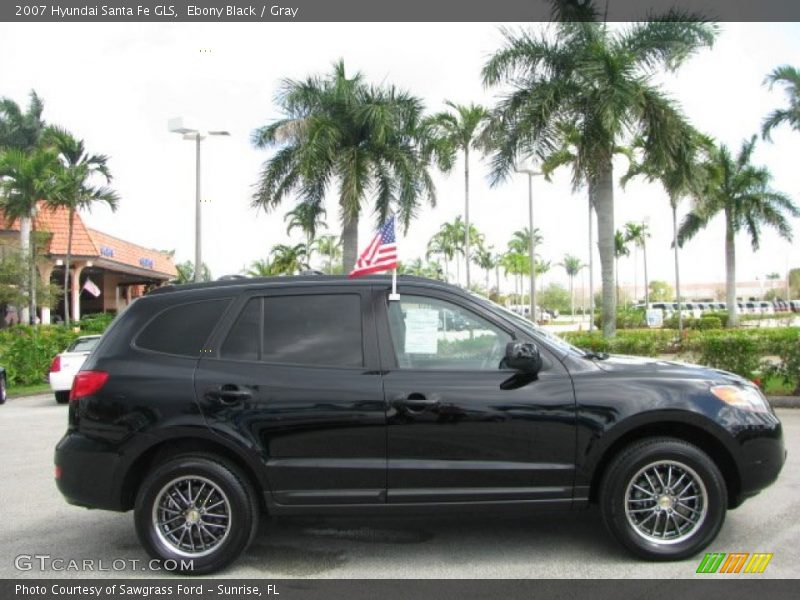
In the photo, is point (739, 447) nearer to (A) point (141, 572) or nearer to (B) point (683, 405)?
(B) point (683, 405)

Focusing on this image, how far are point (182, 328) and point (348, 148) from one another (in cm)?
1772

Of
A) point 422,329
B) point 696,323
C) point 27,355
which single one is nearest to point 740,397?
Answer: point 422,329

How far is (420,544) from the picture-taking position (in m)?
5.00

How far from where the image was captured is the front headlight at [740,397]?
4.55 meters

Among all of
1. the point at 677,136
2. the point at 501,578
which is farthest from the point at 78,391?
the point at 677,136

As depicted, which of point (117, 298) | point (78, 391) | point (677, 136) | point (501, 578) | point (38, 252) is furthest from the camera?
point (117, 298)

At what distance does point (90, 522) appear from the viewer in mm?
5715

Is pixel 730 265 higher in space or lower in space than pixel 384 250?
higher

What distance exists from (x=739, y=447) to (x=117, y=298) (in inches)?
2018

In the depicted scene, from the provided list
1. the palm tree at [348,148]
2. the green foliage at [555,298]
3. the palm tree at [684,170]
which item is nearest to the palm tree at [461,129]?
the palm tree at [348,148]

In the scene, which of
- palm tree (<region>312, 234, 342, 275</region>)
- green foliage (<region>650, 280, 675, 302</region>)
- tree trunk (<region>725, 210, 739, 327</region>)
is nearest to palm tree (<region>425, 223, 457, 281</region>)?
palm tree (<region>312, 234, 342, 275</region>)

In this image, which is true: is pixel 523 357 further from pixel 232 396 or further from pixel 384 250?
pixel 384 250

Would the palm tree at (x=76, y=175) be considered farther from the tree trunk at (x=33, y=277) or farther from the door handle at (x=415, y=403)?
the door handle at (x=415, y=403)

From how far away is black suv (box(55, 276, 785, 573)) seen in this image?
4.41 m
